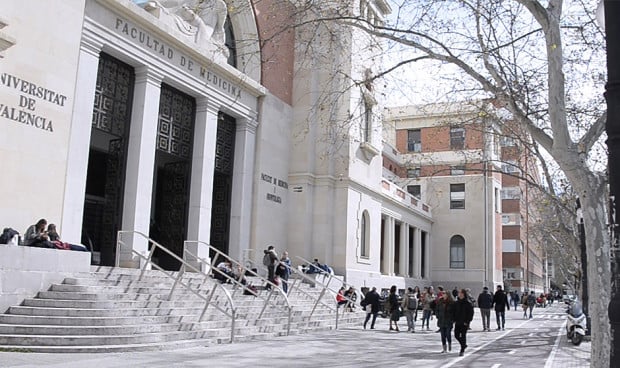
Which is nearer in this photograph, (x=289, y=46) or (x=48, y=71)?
(x=48, y=71)

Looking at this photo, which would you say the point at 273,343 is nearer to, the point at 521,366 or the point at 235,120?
the point at 521,366

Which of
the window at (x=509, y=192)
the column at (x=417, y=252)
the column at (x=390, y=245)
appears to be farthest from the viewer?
the window at (x=509, y=192)

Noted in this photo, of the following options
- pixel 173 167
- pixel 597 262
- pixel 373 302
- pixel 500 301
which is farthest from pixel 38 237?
pixel 500 301

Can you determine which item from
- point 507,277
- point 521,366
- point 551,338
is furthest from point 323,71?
point 507,277

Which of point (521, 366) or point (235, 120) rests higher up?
point (235, 120)

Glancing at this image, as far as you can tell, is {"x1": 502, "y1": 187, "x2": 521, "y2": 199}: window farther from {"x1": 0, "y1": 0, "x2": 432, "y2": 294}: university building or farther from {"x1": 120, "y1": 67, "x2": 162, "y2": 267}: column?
{"x1": 120, "y1": 67, "x2": 162, "y2": 267}: column

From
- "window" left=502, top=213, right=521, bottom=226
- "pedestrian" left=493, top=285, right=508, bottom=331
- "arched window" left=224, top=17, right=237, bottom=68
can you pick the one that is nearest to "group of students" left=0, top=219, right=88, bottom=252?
"arched window" left=224, top=17, right=237, bottom=68

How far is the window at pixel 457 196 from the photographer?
51.8m

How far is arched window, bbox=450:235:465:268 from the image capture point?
5131cm

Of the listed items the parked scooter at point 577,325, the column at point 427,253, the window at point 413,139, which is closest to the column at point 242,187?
the parked scooter at point 577,325

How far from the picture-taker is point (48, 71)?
15.2 m

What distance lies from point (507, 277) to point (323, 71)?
48.5m

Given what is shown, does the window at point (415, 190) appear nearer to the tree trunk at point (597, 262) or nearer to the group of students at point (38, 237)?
the group of students at point (38, 237)

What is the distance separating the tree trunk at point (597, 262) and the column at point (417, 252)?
36.9m
